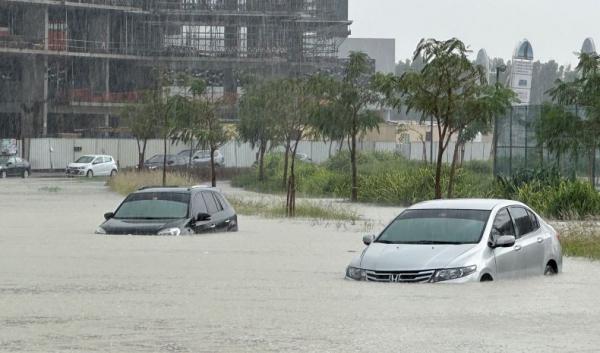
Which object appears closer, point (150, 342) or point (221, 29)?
point (150, 342)

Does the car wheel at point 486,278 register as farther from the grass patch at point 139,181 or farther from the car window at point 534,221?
the grass patch at point 139,181

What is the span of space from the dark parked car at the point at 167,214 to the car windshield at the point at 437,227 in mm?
8575

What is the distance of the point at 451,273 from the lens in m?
17.1

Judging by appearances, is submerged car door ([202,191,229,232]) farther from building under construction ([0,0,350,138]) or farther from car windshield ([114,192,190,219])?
building under construction ([0,0,350,138])

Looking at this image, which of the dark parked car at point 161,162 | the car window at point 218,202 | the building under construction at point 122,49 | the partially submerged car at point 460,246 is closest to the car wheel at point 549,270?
the partially submerged car at point 460,246

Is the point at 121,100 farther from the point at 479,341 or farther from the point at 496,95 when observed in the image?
the point at 479,341

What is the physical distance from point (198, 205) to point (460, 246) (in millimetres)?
10859

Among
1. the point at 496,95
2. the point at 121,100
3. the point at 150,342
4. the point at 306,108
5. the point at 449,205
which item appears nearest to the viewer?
A: the point at 150,342

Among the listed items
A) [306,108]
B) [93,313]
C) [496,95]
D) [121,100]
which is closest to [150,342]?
[93,313]

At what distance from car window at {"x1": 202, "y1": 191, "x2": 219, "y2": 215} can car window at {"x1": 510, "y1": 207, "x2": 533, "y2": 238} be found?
32.7ft

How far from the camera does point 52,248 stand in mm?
25672

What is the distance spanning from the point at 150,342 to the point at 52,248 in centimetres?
1396

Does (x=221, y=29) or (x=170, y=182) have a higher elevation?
(x=221, y=29)

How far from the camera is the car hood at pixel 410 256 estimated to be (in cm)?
1719
